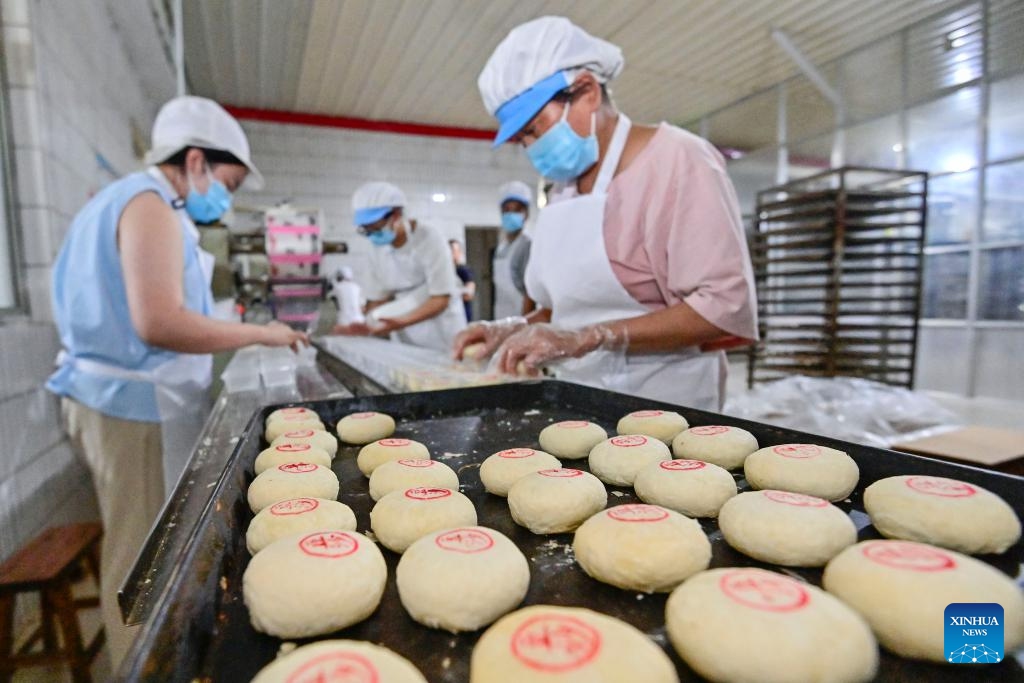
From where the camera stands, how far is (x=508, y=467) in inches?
33.2

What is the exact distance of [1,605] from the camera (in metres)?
1.69

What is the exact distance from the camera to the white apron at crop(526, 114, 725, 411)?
1636 mm

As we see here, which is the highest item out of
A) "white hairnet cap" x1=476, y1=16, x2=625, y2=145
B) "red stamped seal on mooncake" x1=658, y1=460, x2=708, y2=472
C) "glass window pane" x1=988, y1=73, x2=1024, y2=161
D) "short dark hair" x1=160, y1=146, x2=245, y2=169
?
"glass window pane" x1=988, y1=73, x2=1024, y2=161

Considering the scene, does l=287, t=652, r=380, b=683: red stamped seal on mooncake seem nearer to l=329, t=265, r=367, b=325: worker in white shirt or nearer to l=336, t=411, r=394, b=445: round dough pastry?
l=336, t=411, r=394, b=445: round dough pastry

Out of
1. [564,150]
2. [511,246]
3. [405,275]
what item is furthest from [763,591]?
[511,246]

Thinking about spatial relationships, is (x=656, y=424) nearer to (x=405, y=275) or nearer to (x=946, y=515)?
(x=946, y=515)

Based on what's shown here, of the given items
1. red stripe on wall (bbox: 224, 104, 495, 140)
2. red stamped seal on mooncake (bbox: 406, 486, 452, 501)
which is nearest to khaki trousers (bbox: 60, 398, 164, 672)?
red stamped seal on mooncake (bbox: 406, 486, 452, 501)

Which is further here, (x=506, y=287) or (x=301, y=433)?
(x=506, y=287)

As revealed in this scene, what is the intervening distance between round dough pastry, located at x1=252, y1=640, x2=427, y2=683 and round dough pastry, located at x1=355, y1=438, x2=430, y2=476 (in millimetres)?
516

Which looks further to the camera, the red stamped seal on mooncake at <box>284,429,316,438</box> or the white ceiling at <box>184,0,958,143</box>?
the white ceiling at <box>184,0,958,143</box>

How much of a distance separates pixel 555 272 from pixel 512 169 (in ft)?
21.8

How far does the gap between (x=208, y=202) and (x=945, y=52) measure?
232 inches

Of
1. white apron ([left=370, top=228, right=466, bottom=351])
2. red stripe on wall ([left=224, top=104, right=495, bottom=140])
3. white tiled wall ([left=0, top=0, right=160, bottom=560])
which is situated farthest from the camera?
red stripe on wall ([left=224, top=104, right=495, bottom=140])

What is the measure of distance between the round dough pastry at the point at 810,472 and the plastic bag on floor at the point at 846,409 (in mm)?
2148
